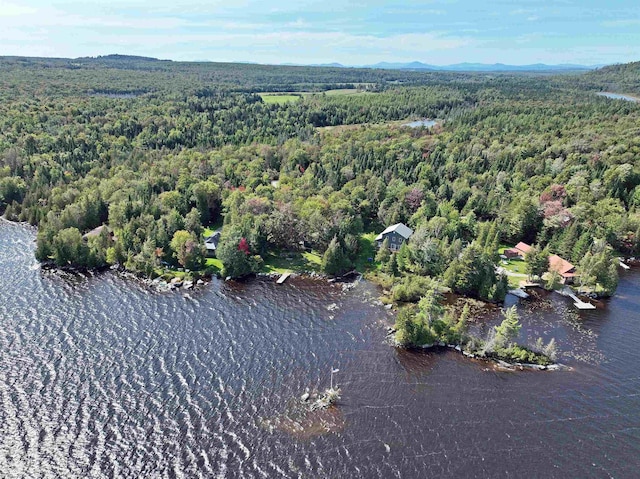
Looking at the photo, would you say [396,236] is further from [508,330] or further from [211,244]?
[211,244]

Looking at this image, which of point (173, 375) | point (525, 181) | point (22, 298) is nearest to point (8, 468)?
point (173, 375)

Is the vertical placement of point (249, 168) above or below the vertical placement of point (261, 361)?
above

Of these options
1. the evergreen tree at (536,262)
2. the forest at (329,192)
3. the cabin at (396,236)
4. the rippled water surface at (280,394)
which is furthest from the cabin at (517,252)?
the cabin at (396,236)

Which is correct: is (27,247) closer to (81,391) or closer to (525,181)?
(81,391)

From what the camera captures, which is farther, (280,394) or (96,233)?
(96,233)

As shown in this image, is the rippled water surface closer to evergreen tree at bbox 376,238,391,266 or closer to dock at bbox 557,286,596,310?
dock at bbox 557,286,596,310

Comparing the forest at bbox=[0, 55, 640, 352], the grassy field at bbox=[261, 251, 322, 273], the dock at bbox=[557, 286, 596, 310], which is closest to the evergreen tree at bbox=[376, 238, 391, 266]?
the forest at bbox=[0, 55, 640, 352]

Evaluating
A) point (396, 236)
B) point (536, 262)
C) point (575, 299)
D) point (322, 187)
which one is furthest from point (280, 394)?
point (322, 187)

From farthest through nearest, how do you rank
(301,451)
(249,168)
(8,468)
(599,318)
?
(249,168) → (599,318) → (301,451) → (8,468)
